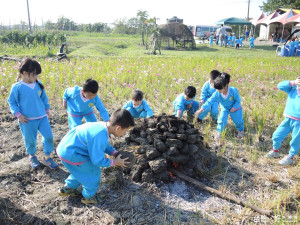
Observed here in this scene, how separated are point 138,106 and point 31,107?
74.1 inches

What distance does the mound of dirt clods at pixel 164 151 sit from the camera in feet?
10.4

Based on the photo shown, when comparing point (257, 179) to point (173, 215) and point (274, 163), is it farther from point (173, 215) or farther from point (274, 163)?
point (173, 215)

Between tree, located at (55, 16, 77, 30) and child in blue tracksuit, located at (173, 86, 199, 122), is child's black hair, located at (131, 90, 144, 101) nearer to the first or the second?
child in blue tracksuit, located at (173, 86, 199, 122)

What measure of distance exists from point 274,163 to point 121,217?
98.3 inches

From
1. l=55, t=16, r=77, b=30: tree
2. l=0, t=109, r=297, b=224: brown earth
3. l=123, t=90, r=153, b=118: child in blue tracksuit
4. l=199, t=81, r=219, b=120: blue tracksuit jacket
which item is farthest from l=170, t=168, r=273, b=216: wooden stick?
l=55, t=16, r=77, b=30: tree

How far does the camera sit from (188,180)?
3.15 m

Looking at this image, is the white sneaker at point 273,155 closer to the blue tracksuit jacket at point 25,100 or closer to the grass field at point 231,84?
the grass field at point 231,84

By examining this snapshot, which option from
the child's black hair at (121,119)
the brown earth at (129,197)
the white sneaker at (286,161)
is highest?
the child's black hair at (121,119)

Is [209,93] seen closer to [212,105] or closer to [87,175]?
[212,105]

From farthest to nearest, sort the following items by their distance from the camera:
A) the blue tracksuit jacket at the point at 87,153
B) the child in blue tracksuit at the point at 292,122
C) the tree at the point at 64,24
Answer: the tree at the point at 64,24
the child in blue tracksuit at the point at 292,122
the blue tracksuit jacket at the point at 87,153

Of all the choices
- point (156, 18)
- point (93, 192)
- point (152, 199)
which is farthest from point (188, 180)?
point (156, 18)

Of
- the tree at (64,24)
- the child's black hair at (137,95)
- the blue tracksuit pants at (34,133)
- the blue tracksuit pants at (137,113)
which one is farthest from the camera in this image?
the tree at (64,24)

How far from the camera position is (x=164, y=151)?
329 centimetres

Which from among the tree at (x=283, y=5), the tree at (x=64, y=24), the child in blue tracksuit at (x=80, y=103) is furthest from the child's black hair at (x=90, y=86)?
the tree at (x=283, y=5)
